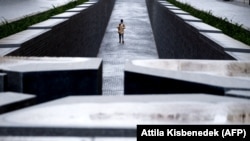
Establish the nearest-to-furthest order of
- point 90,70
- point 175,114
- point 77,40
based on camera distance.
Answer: point 175,114 → point 90,70 → point 77,40

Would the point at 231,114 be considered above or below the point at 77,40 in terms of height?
above

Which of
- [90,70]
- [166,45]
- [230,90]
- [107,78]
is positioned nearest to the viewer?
[230,90]

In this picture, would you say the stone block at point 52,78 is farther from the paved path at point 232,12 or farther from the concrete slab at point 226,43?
the paved path at point 232,12

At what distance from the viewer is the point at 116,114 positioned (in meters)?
4.39

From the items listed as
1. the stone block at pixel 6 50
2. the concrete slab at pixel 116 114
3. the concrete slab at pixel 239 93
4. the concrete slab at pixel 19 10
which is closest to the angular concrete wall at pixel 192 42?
the concrete slab at pixel 239 93

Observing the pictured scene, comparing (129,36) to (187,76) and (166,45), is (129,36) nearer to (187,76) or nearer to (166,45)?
(166,45)

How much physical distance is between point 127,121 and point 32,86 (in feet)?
7.82

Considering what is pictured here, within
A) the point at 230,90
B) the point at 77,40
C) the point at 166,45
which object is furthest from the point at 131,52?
the point at 230,90

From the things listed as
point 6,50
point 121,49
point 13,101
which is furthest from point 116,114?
point 121,49

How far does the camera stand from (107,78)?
15.4 meters

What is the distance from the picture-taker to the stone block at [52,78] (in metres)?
6.05

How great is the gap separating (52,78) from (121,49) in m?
16.8

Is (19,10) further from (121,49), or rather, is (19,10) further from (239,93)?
(239,93)

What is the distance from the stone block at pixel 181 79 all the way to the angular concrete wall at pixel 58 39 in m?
2.79
